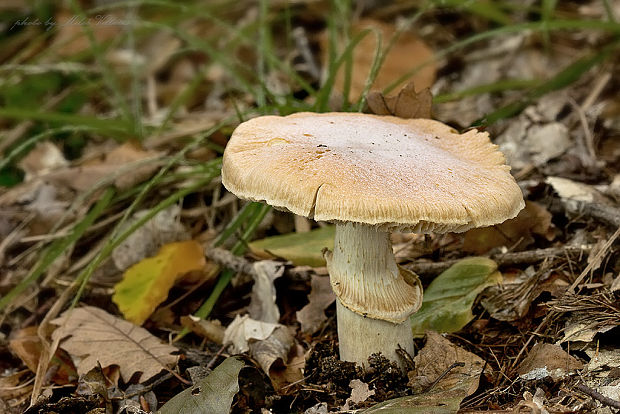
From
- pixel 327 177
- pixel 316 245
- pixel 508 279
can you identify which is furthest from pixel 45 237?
pixel 508 279

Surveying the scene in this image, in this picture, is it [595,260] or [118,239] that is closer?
[595,260]

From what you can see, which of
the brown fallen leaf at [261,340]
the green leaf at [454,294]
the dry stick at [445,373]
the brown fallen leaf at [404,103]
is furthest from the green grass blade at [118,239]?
the dry stick at [445,373]

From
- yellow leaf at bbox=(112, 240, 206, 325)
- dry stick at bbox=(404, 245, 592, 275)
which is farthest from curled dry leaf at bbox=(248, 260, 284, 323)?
dry stick at bbox=(404, 245, 592, 275)

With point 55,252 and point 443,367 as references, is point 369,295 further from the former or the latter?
point 55,252

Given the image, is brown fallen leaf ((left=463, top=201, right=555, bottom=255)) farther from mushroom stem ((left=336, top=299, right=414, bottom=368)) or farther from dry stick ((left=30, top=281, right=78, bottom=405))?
dry stick ((left=30, top=281, right=78, bottom=405))

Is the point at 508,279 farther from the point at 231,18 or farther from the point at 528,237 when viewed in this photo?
the point at 231,18

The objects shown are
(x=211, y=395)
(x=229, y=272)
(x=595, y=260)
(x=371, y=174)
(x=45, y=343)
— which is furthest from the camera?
(x=229, y=272)

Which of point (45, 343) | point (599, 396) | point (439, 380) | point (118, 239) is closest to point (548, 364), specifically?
point (599, 396)
